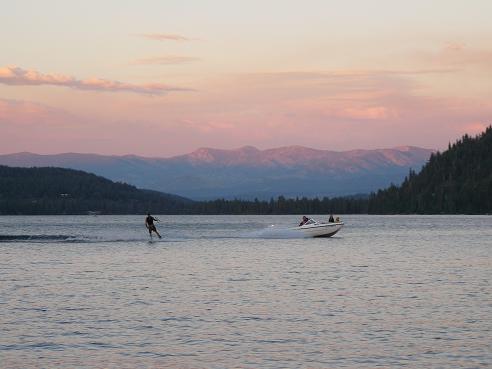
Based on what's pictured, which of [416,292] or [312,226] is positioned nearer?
[416,292]

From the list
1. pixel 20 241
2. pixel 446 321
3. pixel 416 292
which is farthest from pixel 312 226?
pixel 446 321

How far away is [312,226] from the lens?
12644 cm

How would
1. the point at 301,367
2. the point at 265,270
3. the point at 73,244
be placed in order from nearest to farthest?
the point at 301,367
the point at 265,270
the point at 73,244

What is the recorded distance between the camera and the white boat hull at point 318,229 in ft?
415

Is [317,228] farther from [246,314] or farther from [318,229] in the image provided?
[246,314]

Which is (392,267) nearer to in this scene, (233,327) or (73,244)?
(233,327)

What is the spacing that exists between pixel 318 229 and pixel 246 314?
266 ft

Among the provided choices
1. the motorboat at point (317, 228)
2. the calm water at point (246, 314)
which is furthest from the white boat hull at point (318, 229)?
the calm water at point (246, 314)

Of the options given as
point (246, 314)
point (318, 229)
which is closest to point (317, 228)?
point (318, 229)

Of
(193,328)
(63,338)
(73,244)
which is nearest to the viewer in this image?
(63,338)

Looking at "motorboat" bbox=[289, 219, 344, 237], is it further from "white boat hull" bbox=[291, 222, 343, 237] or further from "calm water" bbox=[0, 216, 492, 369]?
"calm water" bbox=[0, 216, 492, 369]

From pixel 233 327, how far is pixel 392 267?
130 feet

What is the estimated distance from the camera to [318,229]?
127m

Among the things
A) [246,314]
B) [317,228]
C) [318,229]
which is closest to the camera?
[246,314]
